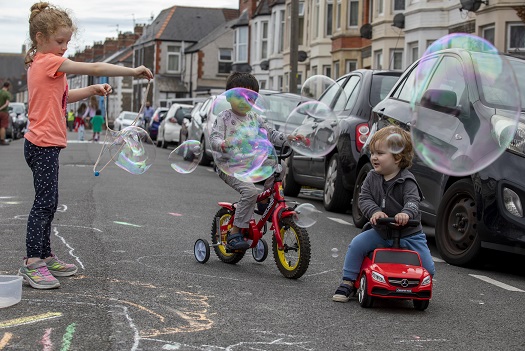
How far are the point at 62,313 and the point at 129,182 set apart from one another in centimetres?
1059

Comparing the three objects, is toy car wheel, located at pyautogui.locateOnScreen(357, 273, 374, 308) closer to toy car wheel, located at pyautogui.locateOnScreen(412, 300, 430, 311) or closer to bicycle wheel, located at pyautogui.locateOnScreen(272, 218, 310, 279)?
toy car wheel, located at pyautogui.locateOnScreen(412, 300, 430, 311)

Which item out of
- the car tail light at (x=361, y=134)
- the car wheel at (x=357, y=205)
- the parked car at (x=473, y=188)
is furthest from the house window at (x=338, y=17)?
the parked car at (x=473, y=188)

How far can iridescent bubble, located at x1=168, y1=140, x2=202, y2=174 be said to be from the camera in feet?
27.5

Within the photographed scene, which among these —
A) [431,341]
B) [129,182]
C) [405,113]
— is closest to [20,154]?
[129,182]

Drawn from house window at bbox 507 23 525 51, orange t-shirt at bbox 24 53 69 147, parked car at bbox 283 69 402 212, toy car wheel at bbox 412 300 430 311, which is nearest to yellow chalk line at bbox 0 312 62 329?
orange t-shirt at bbox 24 53 69 147

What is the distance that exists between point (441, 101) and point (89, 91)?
2.69 m

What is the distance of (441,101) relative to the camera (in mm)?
7828

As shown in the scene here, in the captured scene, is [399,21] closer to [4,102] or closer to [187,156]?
[4,102]

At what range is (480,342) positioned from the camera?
18.1 feet

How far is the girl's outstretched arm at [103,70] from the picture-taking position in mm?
6406

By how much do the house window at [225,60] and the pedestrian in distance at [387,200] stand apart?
74.2 meters

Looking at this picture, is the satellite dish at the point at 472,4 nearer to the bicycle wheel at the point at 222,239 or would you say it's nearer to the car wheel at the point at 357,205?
the car wheel at the point at 357,205

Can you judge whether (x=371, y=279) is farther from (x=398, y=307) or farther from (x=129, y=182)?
(x=129, y=182)

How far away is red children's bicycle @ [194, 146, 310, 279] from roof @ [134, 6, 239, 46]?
80.3 m
